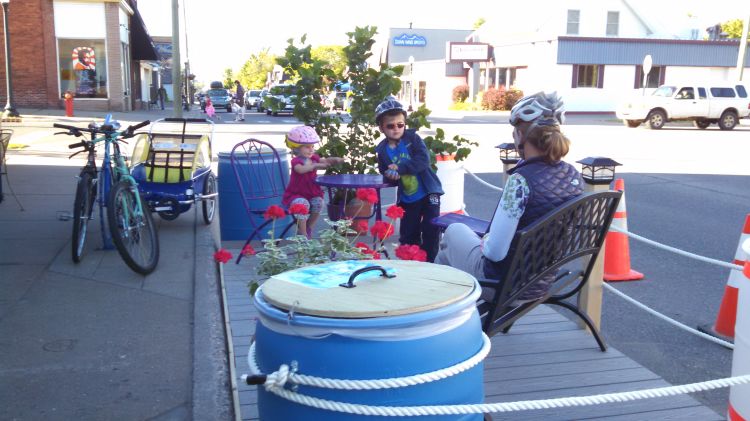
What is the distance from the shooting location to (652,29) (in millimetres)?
45906

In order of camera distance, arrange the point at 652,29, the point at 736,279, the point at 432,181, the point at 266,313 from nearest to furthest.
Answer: the point at 266,313 → the point at 736,279 → the point at 432,181 → the point at 652,29

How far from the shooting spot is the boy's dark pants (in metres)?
5.89

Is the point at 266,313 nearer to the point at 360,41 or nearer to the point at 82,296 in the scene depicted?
the point at 82,296

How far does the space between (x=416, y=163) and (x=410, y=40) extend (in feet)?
223

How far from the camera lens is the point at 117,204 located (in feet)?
19.3

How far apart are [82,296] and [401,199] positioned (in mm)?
2718

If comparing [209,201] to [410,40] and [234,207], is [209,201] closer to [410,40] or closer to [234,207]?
[234,207]

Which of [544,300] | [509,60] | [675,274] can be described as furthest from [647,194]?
[509,60]

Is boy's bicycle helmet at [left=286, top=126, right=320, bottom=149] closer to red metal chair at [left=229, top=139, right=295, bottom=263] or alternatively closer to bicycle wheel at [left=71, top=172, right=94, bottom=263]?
red metal chair at [left=229, top=139, right=295, bottom=263]

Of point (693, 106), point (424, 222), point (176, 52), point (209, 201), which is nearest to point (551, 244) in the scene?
point (424, 222)

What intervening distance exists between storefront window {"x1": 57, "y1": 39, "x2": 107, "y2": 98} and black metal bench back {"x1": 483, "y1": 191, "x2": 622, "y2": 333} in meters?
31.7

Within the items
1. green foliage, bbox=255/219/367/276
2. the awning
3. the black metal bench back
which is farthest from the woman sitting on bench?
the awning

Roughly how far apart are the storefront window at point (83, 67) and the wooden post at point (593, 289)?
1233 inches

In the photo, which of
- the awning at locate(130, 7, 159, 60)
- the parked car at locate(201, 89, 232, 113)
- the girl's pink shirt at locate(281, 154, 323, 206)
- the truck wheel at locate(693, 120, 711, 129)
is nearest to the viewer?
the girl's pink shirt at locate(281, 154, 323, 206)
